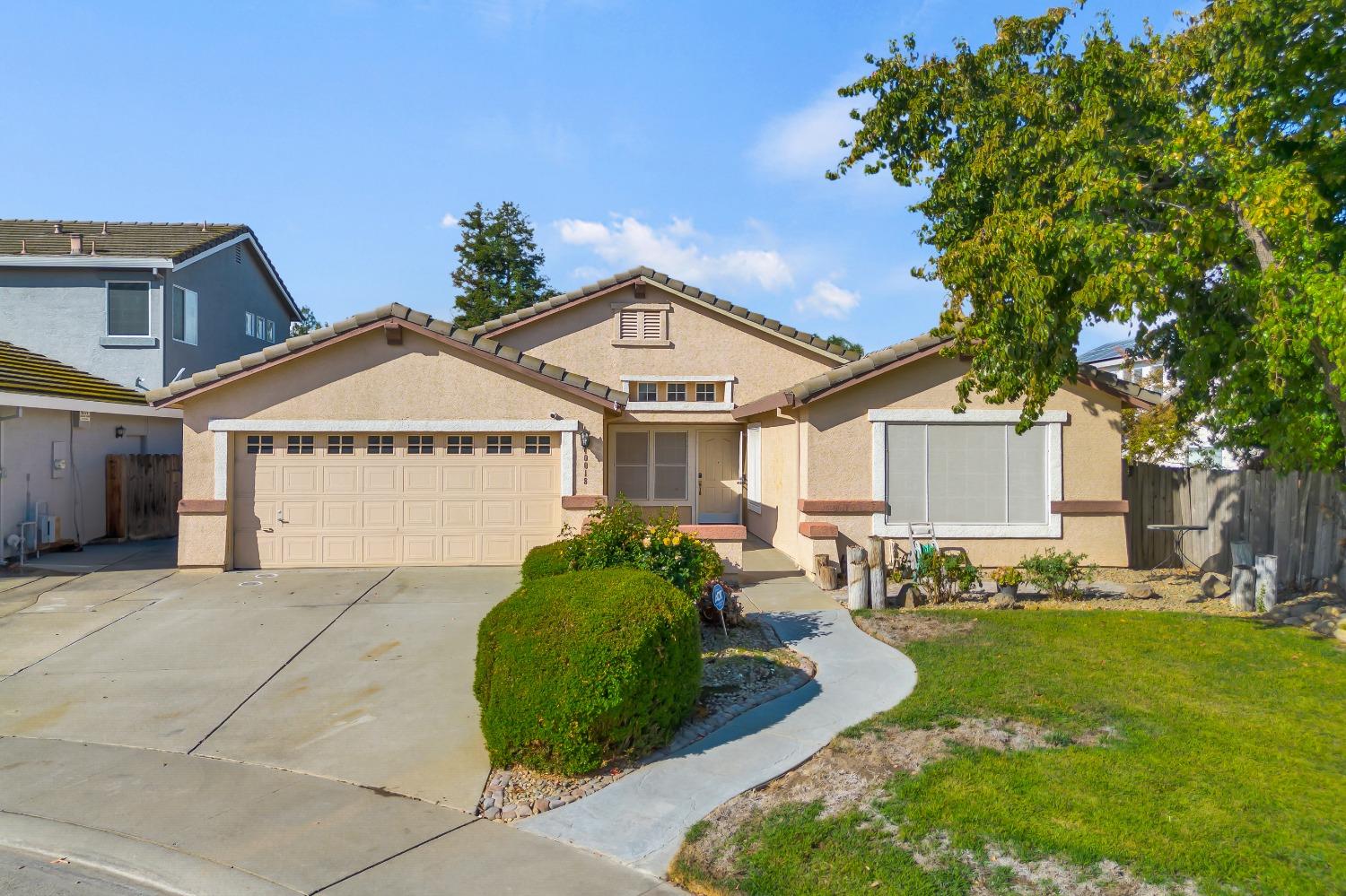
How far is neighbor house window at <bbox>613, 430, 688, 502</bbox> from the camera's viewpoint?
1972cm

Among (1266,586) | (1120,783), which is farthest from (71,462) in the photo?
(1266,586)

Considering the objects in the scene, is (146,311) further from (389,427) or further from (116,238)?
(389,427)

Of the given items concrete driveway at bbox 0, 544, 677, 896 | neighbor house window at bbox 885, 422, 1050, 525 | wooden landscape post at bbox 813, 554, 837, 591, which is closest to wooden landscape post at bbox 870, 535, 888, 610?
wooden landscape post at bbox 813, 554, 837, 591

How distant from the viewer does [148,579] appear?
42.2 ft

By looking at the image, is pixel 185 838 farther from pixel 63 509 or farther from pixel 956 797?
pixel 63 509

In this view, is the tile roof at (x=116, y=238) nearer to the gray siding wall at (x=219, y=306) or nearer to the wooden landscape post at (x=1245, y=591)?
the gray siding wall at (x=219, y=306)

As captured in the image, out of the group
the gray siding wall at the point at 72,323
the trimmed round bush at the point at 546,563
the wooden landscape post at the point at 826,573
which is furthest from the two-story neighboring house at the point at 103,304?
the wooden landscape post at the point at 826,573

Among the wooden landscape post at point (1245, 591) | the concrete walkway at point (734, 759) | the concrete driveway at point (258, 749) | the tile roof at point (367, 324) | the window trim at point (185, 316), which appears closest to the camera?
the concrete driveway at point (258, 749)

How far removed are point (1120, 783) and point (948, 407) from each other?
353 inches

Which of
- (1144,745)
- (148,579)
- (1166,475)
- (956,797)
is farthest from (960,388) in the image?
(148,579)

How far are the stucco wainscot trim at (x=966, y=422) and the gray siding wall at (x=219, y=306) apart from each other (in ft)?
Answer: 53.8

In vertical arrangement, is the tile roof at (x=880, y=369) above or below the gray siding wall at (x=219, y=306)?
below

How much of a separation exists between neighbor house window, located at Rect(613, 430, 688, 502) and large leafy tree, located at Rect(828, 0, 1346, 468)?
30.7 feet

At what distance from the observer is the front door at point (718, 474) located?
65.3 ft
